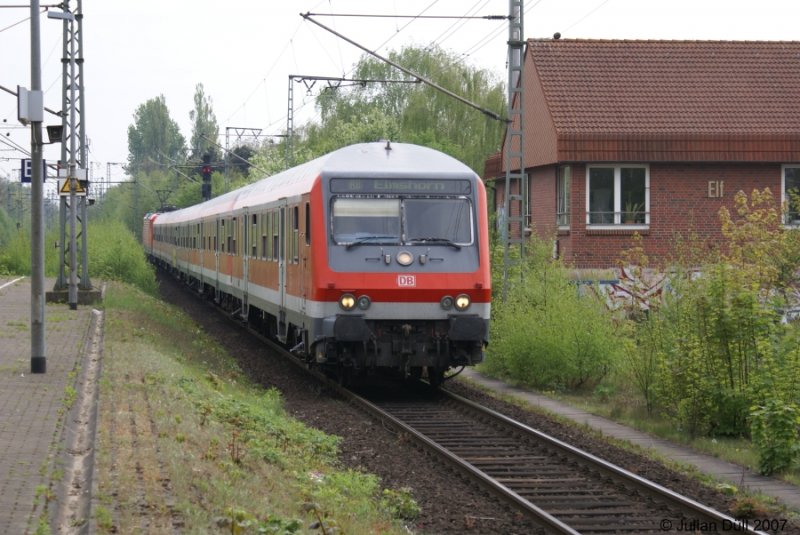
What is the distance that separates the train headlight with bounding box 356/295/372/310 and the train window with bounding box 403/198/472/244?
3.27 feet

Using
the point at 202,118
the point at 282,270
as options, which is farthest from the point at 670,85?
the point at 202,118

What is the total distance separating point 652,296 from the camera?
15914 millimetres

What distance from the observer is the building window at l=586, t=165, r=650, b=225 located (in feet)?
99.4

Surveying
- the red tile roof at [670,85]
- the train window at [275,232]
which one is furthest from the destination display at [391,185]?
the red tile roof at [670,85]

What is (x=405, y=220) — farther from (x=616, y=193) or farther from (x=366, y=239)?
(x=616, y=193)

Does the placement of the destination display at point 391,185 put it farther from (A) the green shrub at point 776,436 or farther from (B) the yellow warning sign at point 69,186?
(B) the yellow warning sign at point 69,186

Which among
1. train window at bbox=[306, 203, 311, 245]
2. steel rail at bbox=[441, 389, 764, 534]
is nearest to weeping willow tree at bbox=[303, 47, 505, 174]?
train window at bbox=[306, 203, 311, 245]

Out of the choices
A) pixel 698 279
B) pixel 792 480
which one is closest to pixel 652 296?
pixel 698 279

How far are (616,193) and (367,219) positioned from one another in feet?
52.1

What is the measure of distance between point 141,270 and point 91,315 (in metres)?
17.1

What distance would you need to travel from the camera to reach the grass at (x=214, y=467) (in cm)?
762

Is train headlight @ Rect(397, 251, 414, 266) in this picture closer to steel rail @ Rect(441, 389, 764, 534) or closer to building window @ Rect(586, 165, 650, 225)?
steel rail @ Rect(441, 389, 764, 534)

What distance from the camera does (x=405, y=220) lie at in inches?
619

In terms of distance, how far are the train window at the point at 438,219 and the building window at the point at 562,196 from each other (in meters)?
15.1
